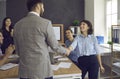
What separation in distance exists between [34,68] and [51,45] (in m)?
0.26

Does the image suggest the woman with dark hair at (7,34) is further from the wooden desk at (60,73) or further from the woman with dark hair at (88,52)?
the wooden desk at (60,73)

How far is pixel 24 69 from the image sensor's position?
1.77 meters

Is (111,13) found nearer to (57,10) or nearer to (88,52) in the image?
(57,10)

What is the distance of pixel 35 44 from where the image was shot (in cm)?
173

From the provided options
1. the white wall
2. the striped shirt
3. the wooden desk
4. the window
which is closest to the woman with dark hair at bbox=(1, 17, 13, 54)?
the striped shirt

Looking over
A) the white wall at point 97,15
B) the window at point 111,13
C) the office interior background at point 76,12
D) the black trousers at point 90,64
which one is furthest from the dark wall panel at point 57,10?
the black trousers at point 90,64

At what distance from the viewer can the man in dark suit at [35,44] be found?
1724mm

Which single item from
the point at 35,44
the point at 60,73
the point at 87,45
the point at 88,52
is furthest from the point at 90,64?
the point at 35,44

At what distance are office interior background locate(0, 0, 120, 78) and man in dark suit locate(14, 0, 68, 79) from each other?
3.63m

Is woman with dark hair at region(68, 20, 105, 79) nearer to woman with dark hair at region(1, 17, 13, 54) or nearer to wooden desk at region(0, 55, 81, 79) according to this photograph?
wooden desk at region(0, 55, 81, 79)

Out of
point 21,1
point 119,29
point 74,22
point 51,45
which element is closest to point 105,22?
point 74,22

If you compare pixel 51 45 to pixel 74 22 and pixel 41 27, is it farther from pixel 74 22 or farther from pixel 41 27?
pixel 74 22

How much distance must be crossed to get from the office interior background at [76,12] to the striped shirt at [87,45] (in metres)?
2.03

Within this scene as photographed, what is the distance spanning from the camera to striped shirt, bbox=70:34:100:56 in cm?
322
